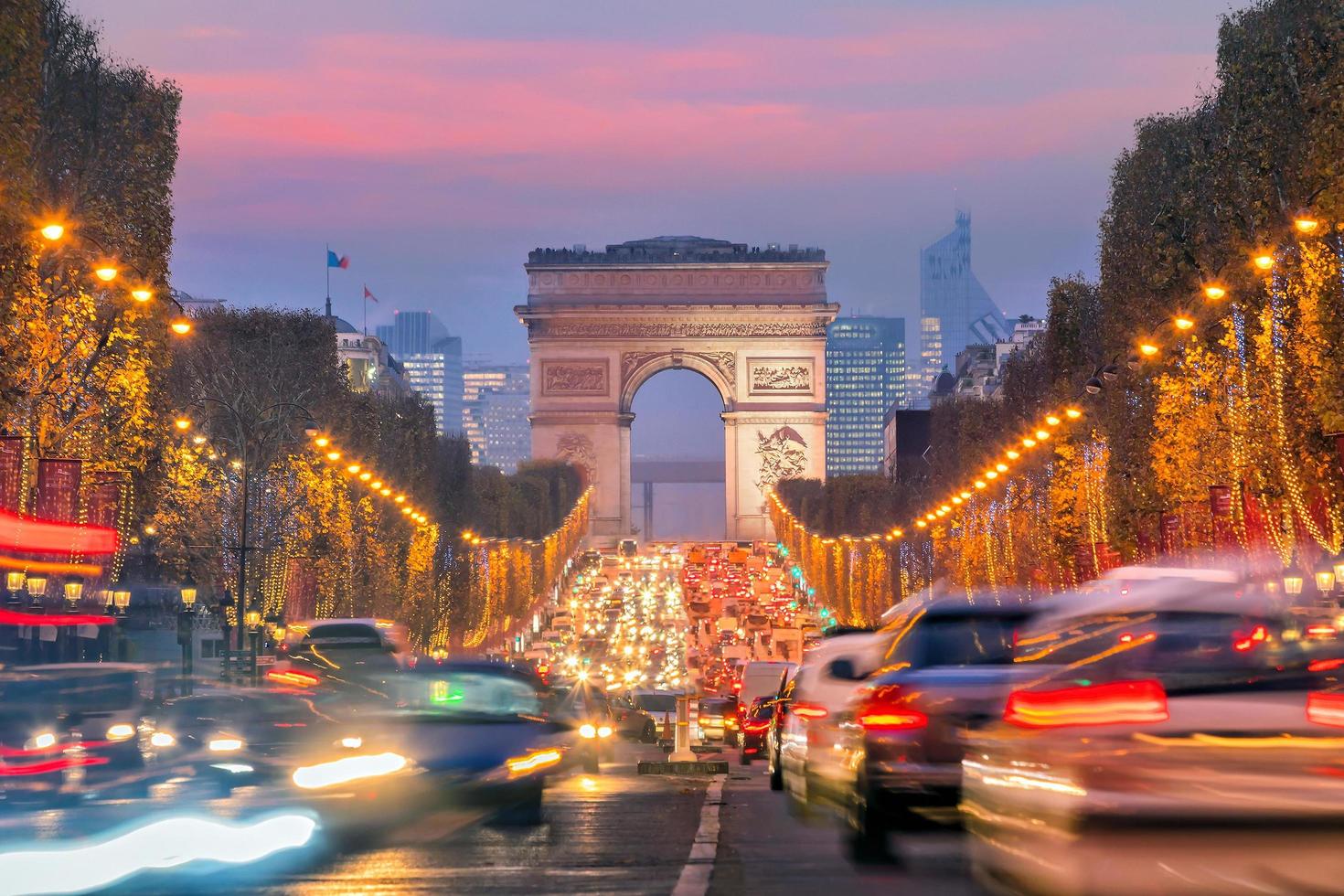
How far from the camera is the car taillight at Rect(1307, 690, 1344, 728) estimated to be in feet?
27.3

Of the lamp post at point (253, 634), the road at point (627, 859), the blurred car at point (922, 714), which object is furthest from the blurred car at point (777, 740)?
the lamp post at point (253, 634)

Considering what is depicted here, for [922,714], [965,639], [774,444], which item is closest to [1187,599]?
[922,714]

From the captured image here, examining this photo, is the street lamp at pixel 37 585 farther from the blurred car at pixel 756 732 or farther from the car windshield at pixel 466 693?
the car windshield at pixel 466 693

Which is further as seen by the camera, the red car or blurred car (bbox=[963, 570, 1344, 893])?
the red car

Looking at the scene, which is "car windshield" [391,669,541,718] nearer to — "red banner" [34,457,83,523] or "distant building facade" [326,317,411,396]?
"red banner" [34,457,83,523]

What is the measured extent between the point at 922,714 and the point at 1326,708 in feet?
16.9

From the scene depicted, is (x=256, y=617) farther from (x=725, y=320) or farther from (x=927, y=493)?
(x=725, y=320)

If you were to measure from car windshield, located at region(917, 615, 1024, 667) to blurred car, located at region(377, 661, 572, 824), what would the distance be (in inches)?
119

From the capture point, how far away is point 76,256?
35500mm

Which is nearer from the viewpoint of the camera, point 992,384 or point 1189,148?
point 1189,148

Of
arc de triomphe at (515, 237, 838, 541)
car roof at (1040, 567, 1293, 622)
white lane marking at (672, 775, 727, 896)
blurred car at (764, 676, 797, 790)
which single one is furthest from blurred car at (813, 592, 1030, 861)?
arc de triomphe at (515, 237, 838, 541)

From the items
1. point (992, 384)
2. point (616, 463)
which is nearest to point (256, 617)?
point (616, 463)

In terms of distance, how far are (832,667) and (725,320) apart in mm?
123184

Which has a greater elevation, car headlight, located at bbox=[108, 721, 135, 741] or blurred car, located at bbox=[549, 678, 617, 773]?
car headlight, located at bbox=[108, 721, 135, 741]
